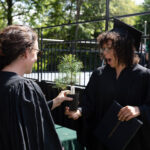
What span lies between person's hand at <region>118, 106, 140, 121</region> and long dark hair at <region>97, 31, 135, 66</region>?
46 centimetres

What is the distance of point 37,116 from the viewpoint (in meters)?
1.40

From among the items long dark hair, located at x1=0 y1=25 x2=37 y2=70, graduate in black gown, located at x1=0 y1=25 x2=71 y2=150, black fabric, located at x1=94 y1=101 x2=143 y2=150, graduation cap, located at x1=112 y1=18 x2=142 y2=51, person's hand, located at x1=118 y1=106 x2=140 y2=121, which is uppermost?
graduation cap, located at x1=112 y1=18 x2=142 y2=51

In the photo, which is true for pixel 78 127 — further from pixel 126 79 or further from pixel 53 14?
pixel 53 14

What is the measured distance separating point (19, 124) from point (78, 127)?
122 centimetres

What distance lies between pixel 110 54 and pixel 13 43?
106 centimetres

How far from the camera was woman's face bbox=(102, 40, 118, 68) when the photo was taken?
7.14 ft

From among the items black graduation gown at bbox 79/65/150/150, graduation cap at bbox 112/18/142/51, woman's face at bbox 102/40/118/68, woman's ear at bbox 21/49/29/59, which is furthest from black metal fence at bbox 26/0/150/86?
woman's ear at bbox 21/49/29/59

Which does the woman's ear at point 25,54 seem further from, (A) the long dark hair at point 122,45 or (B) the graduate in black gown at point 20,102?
(A) the long dark hair at point 122,45

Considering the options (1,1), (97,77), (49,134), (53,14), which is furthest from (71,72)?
(53,14)

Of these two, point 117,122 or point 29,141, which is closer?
point 29,141

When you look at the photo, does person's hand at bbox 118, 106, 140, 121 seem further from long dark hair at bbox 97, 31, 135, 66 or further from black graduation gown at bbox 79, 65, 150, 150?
long dark hair at bbox 97, 31, 135, 66

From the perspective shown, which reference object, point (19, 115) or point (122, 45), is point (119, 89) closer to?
point (122, 45)

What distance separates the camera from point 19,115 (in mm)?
1365

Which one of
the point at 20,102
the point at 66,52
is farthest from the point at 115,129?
the point at 66,52
